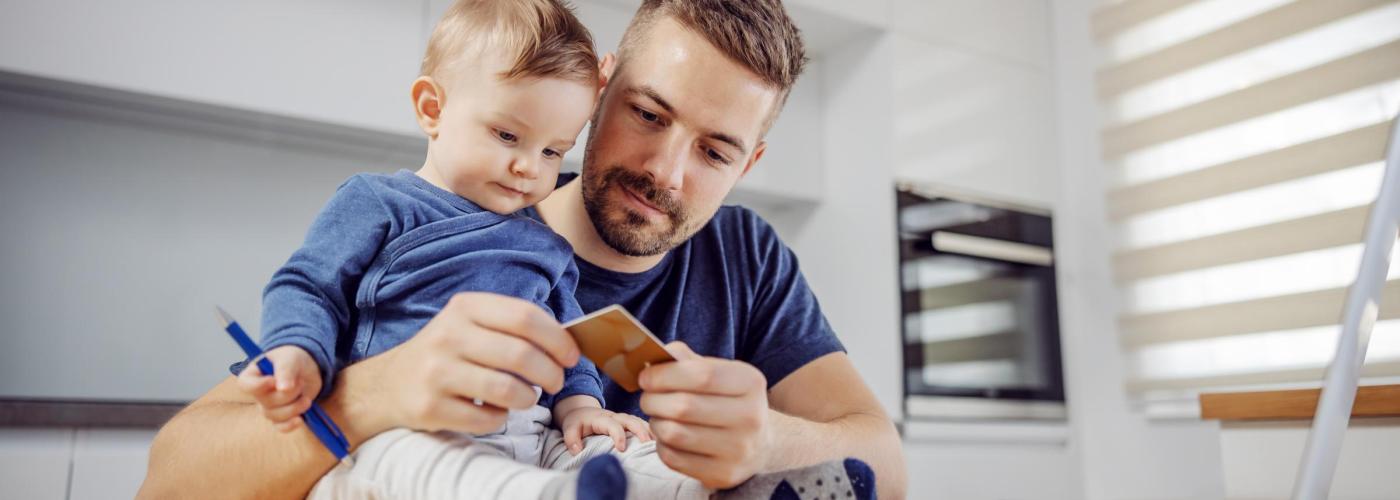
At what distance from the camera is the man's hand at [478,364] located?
2.19 feet

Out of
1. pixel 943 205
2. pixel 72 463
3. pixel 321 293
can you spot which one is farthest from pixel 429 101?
pixel 943 205

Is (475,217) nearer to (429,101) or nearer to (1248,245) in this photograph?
(429,101)

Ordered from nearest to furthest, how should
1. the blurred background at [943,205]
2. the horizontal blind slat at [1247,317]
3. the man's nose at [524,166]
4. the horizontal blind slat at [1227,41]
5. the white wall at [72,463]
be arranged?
the man's nose at [524,166], the white wall at [72,463], the blurred background at [943,205], the horizontal blind slat at [1247,317], the horizontal blind slat at [1227,41]

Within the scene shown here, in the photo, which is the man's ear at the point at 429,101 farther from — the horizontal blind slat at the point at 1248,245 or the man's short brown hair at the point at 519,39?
the horizontal blind slat at the point at 1248,245

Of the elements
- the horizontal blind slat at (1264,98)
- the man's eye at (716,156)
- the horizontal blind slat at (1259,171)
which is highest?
the horizontal blind slat at (1264,98)

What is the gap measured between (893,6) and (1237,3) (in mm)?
874

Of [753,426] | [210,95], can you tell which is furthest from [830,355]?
[210,95]

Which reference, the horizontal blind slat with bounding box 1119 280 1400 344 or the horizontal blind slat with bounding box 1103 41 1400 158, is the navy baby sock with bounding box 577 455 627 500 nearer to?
the horizontal blind slat with bounding box 1119 280 1400 344

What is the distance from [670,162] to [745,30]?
17cm

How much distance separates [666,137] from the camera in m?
1.11

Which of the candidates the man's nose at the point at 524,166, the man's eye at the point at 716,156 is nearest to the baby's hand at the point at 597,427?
the man's nose at the point at 524,166

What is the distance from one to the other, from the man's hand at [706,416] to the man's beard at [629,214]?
1.30 ft

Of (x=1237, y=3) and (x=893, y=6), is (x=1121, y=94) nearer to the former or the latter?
(x=1237, y=3)

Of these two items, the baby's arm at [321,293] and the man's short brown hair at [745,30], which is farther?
the man's short brown hair at [745,30]
